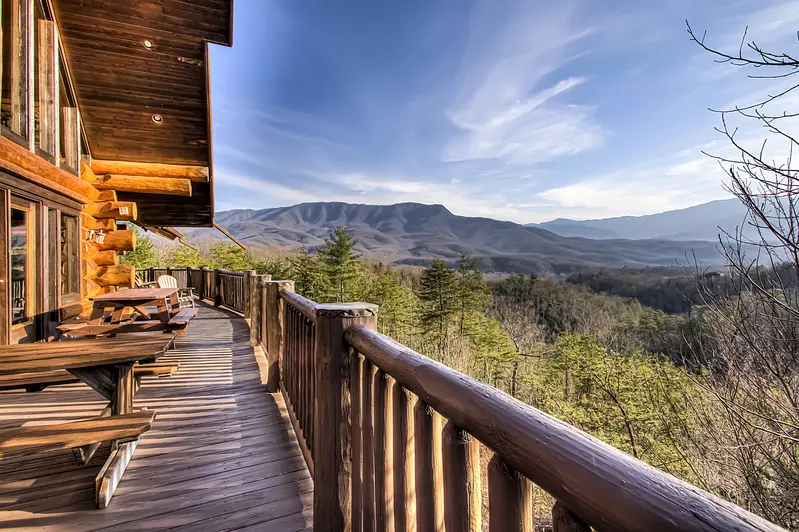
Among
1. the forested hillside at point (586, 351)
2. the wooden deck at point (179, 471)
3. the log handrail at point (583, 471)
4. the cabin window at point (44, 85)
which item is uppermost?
the cabin window at point (44, 85)

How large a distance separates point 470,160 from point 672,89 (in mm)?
68859

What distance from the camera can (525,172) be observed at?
58719 millimetres

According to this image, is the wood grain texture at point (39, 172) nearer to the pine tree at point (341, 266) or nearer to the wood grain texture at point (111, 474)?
the wood grain texture at point (111, 474)

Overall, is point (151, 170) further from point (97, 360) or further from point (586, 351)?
point (586, 351)

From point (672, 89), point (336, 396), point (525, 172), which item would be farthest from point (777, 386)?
point (525, 172)

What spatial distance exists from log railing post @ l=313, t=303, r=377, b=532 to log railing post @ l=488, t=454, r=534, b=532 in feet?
3.02

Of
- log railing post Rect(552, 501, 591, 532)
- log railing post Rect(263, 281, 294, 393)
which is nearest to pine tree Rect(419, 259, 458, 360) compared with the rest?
log railing post Rect(263, 281, 294, 393)

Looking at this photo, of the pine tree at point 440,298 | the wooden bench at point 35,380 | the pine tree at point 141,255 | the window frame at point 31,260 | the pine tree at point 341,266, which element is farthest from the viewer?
the pine tree at point 440,298

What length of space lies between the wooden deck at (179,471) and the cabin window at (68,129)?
3.53m

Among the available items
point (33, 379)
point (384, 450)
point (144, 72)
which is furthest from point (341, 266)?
point (384, 450)

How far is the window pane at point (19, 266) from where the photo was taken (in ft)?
13.6

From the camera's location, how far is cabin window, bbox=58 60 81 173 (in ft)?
17.5

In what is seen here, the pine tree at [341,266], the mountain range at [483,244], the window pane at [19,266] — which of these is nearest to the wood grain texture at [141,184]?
the window pane at [19,266]

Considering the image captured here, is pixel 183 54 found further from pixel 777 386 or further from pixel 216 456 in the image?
pixel 777 386
